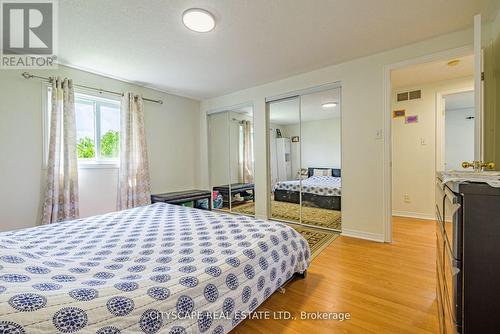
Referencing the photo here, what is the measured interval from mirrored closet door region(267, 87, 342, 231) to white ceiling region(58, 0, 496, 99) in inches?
25.8

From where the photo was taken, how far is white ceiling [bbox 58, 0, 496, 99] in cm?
195

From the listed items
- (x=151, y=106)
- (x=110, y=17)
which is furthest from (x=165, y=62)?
(x=151, y=106)

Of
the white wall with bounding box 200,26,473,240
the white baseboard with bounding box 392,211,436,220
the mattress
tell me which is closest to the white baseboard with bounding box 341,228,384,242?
the white wall with bounding box 200,26,473,240

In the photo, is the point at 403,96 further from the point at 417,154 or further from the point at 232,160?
the point at 232,160

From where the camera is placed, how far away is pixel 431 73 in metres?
3.38

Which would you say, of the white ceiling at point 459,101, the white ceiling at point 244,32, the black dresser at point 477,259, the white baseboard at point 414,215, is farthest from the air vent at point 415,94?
the black dresser at point 477,259

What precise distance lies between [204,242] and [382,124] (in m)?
2.65

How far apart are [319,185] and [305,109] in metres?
1.29

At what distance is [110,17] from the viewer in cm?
207

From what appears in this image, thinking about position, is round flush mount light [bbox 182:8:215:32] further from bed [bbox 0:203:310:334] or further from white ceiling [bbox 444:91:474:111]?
white ceiling [bbox 444:91:474:111]

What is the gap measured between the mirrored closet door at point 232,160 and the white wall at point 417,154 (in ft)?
8.99

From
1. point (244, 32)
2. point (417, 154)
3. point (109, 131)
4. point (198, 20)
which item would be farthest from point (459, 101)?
point (109, 131)

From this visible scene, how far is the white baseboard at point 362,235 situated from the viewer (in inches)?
113

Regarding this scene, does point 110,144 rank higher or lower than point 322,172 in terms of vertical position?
higher
